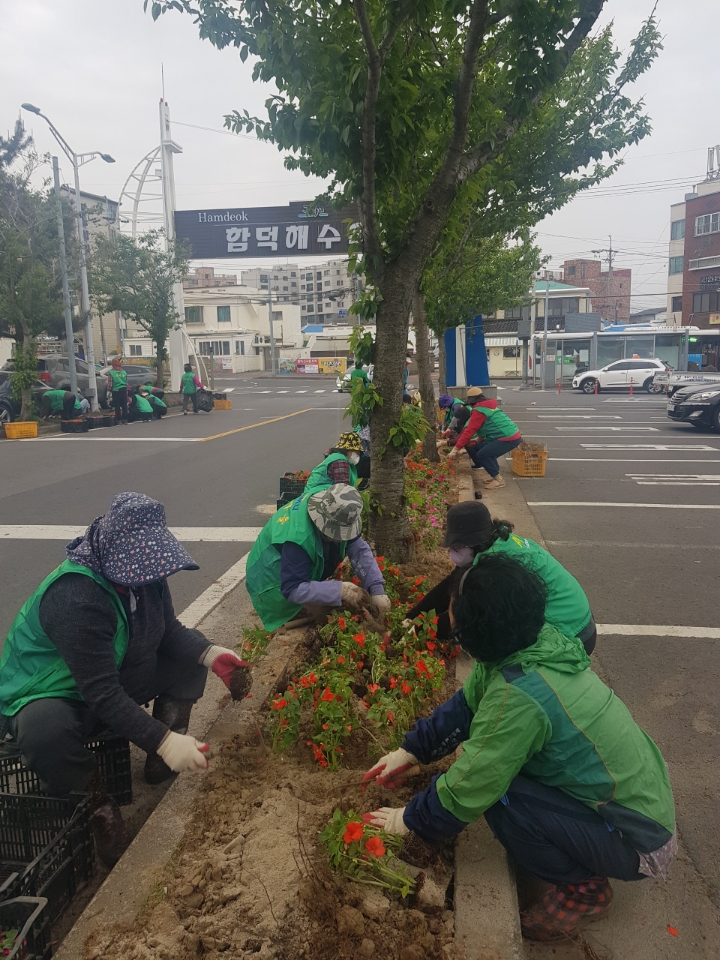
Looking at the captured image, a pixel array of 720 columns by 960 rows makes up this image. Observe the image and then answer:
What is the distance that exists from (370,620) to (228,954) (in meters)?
2.06

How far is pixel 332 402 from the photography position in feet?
97.3

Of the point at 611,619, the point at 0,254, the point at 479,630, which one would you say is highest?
the point at 0,254

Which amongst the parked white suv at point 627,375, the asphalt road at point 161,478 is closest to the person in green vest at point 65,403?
the asphalt road at point 161,478

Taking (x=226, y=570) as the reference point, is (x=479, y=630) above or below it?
above

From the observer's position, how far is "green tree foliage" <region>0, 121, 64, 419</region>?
1767cm

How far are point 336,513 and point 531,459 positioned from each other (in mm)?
8140

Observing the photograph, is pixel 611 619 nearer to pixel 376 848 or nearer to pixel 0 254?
pixel 376 848

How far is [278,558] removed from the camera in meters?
3.71

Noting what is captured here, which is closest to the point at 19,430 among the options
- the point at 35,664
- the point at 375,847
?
the point at 35,664

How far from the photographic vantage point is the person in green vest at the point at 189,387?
22.3 meters

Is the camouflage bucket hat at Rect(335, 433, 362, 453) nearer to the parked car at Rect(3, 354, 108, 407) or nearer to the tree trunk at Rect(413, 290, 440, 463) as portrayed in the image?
the tree trunk at Rect(413, 290, 440, 463)

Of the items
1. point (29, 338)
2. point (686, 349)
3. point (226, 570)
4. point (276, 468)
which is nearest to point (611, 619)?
point (226, 570)

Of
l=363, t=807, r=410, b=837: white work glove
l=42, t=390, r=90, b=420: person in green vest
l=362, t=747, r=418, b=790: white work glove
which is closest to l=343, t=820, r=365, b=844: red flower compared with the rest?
l=363, t=807, r=410, b=837: white work glove

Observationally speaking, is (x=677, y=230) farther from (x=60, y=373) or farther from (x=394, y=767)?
(x=394, y=767)
